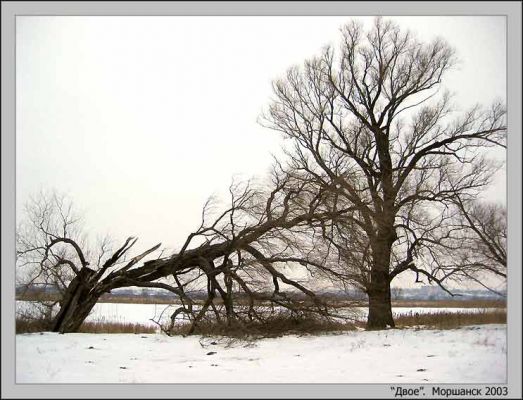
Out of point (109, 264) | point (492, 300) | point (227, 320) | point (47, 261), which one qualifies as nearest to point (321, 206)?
point (227, 320)

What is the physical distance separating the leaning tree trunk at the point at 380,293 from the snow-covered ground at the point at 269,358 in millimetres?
1412

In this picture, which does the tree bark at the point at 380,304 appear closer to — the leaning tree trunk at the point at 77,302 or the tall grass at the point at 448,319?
the tall grass at the point at 448,319

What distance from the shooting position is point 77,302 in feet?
44.1

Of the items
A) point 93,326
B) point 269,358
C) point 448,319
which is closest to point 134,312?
point 93,326

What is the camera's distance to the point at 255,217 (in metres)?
13.2

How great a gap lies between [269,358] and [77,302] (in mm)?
5278

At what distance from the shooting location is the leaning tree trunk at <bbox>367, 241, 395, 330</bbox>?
1365cm

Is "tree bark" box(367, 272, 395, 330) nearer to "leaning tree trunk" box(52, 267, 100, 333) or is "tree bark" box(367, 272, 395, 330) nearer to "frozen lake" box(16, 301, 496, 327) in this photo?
"frozen lake" box(16, 301, 496, 327)

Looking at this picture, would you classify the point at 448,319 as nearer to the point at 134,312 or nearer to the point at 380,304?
the point at 380,304

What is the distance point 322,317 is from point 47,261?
6.62m

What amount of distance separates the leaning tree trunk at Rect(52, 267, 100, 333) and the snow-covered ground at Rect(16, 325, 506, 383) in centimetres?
76

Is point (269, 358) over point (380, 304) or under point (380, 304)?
under

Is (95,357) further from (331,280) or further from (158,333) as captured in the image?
(331,280)

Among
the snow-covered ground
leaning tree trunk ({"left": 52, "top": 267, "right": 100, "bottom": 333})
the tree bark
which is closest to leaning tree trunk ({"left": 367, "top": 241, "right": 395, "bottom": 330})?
the tree bark
